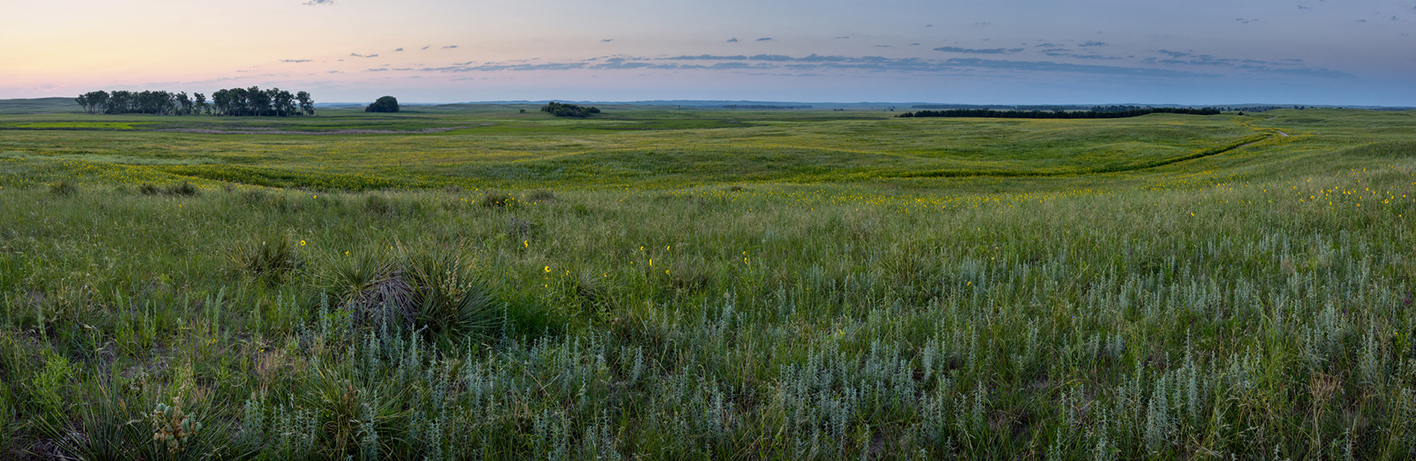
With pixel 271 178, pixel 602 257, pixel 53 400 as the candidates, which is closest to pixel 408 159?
pixel 271 178

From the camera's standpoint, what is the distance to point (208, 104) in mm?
155875

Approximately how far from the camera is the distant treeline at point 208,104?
146625mm

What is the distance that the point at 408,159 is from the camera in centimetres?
4181

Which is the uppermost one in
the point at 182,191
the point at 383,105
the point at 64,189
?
the point at 383,105

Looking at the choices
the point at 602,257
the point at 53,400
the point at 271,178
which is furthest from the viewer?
the point at 271,178

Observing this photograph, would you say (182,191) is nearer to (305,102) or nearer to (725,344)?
(725,344)

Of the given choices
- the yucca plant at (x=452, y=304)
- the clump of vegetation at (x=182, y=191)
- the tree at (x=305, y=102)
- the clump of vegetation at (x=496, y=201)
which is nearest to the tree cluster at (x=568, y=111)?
the tree at (x=305, y=102)

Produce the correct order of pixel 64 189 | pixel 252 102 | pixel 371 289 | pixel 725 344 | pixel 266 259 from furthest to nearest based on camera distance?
pixel 252 102, pixel 64 189, pixel 266 259, pixel 371 289, pixel 725 344

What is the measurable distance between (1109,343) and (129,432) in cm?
409

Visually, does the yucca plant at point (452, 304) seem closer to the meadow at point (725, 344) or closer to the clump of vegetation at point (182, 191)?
the meadow at point (725, 344)

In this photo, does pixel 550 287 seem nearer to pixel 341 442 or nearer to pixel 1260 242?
pixel 341 442

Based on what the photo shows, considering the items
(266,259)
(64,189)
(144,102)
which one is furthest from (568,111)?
(266,259)

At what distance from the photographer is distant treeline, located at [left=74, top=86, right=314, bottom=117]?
481 ft

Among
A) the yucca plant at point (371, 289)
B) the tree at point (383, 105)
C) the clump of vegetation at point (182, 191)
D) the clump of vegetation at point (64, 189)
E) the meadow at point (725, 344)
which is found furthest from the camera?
the tree at point (383, 105)
